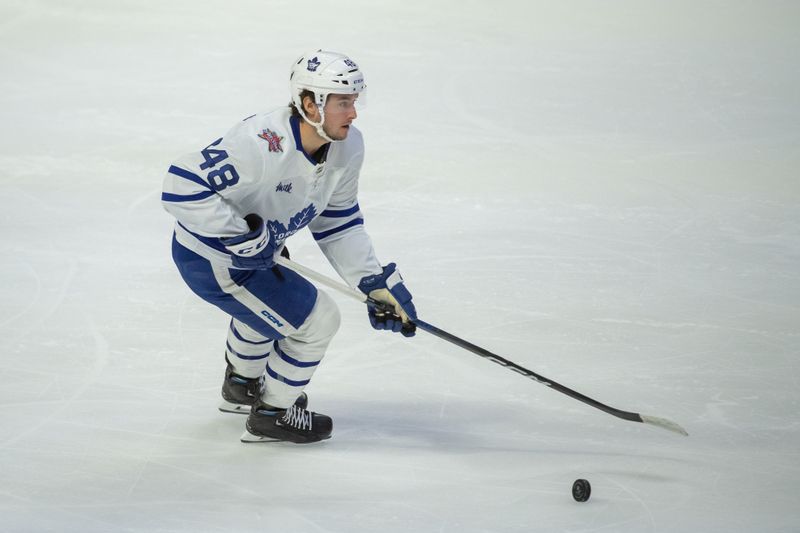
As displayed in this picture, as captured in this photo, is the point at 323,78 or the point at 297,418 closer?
the point at 323,78

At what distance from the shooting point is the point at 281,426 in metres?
3.65

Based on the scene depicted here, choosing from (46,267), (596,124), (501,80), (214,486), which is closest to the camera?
(214,486)

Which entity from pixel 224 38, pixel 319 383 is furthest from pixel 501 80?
pixel 319 383

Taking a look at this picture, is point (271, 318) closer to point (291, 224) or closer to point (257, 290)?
point (257, 290)

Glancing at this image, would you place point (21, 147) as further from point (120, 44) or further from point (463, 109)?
point (463, 109)

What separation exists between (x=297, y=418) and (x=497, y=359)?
24.9 inches

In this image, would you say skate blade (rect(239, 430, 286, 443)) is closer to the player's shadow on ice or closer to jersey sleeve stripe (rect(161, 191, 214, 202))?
the player's shadow on ice

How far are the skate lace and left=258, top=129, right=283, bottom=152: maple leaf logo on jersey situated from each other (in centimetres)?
83

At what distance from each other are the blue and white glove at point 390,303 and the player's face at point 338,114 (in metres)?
0.46

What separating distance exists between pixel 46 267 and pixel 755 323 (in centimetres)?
280

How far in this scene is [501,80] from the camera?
7.44 meters

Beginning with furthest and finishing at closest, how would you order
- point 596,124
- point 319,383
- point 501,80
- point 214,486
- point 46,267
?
point 501,80
point 596,124
point 46,267
point 319,383
point 214,486

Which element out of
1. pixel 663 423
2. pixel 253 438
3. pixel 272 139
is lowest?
pixel 253 438

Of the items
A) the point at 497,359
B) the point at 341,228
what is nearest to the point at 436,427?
the point at 497,359
